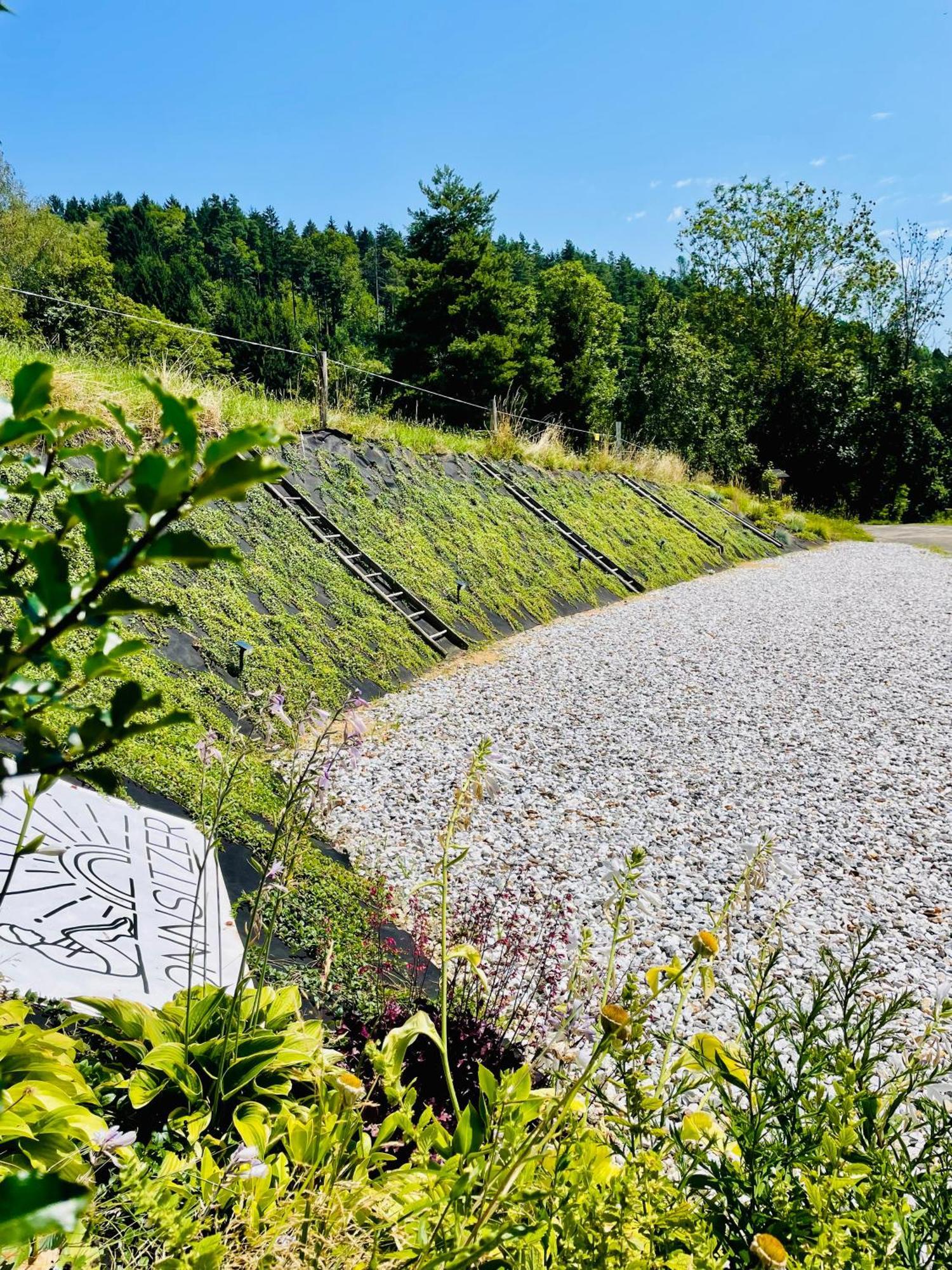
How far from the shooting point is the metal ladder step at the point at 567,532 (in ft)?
34.6

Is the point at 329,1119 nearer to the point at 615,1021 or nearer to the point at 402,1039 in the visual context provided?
the point at 402,1039

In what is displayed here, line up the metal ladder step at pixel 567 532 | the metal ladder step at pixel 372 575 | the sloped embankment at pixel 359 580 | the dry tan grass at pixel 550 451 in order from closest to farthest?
1. the sloped embankment at pixel 359 580
2. the metal ladder step at pixel 372 575
3. the metal ladder step at pixel 567 532
4. the dry tan grass at pixel 550 451

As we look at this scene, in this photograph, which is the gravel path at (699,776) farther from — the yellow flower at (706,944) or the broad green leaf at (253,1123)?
the broad green leaf at (253,1123)

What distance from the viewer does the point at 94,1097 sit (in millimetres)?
1524

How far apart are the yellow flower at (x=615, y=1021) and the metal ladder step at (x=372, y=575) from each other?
5.66 meters

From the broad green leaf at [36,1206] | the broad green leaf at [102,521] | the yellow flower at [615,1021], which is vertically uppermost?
the broad green leaf at [102,521]

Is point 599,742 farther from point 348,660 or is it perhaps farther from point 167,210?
point 167,210

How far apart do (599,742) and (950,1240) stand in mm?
4130

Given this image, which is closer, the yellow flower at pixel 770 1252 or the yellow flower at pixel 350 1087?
the yellow flower at pixel 770 1252

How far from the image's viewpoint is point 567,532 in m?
10.7

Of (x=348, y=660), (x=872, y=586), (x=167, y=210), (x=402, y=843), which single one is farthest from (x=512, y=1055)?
(x=167, y=210)

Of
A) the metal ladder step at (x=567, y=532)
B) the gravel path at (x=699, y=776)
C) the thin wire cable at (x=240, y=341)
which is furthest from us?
the metal ladder step at (x=567, y=532)

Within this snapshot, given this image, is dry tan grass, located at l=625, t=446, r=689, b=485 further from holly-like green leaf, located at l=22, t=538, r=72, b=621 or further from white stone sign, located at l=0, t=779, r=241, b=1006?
holly-like green leaf, located at l=22, t=538, r=72, b=621

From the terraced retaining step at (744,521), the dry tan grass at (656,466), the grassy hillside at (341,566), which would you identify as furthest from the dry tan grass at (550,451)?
the terraced retaining step at (744,521)
